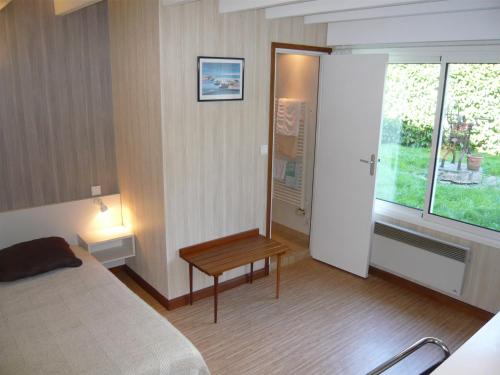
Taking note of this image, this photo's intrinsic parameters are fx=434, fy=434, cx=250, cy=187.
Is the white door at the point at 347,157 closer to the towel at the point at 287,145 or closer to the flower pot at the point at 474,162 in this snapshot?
the towel at the point at 287,145

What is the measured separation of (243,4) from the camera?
9.78ft

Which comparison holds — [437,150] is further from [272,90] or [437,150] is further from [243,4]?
[243,4]

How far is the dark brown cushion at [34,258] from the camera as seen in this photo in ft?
9.97

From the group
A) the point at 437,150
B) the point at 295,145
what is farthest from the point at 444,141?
the point at 295,145

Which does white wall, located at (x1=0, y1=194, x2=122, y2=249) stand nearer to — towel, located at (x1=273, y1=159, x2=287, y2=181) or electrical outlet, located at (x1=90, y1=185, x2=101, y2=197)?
electrical outlet, located at (x1=90, y1=185, x2=101, y2=197)

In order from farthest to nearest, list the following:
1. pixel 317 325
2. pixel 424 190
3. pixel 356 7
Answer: pixel 424 190, pixel 317 325, pixel 356 7

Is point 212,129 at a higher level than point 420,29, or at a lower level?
lower

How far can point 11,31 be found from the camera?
327 centimetres

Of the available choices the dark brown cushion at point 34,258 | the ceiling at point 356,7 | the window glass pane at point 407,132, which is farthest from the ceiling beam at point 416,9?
the dark brown cushion at point 34,258

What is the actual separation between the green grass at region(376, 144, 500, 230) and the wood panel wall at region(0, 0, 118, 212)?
267 cm

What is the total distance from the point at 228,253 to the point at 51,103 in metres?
1.91

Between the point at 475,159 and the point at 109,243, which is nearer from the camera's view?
the point at 475,159

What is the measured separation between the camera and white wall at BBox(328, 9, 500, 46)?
3.20 m

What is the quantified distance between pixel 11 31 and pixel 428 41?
3.26 m
